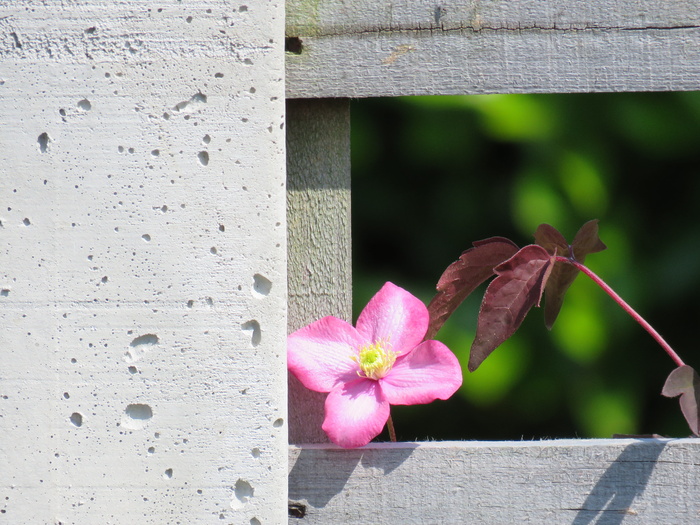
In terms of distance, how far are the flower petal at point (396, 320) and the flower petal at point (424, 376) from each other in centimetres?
2

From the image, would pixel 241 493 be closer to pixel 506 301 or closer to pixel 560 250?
pixel 506 301

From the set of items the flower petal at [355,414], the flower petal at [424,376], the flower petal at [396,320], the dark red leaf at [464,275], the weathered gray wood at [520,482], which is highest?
the dark red leaf at [464,275]

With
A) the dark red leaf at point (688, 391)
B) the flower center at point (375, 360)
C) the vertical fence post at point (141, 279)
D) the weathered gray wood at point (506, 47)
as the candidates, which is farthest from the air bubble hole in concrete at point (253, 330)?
the dark red leaf at point (688, 391)

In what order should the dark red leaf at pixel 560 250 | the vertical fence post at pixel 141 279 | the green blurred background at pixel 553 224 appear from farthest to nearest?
1. the green blurred background at pixel 553 224
2. the dark red leaf at pixel 560 250
3. the vertical fence post at pixel 141 279

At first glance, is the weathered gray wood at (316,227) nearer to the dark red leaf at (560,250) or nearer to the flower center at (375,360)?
the flower center at (375,360)

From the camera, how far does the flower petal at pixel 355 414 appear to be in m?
0.63

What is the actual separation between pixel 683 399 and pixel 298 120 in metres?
0.45

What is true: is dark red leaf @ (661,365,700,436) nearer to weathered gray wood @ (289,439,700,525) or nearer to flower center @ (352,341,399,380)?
weathered gray wood @ (289,439,700,525)

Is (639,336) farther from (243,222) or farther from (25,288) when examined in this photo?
(25,288)

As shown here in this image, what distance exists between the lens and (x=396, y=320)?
0.69 metres

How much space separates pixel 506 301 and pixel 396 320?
110 millimetres

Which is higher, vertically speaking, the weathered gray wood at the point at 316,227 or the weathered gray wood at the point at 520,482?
the weathered gray wood at the point at 316,227

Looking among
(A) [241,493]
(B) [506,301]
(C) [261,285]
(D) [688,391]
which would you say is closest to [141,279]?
(C) [261,285]

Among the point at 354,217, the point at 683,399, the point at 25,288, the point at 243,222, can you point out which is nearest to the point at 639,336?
the point at 354,217
